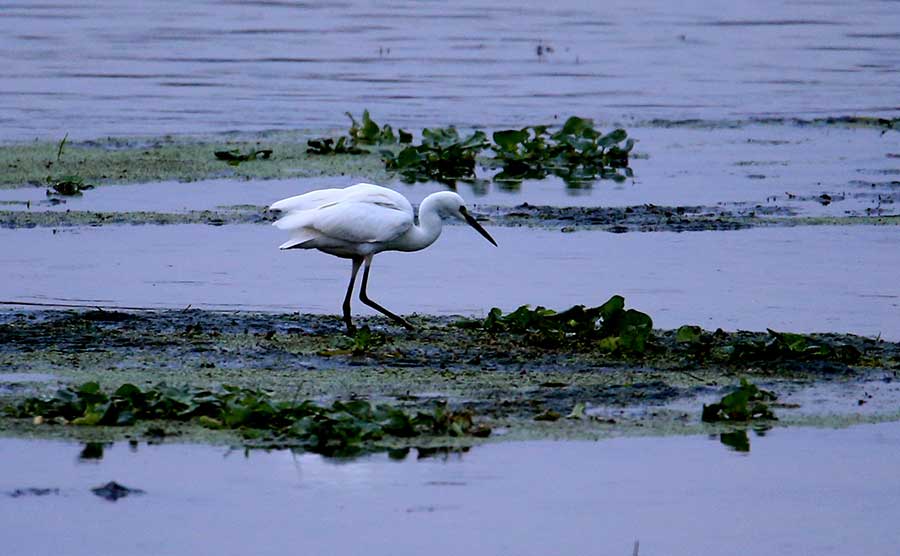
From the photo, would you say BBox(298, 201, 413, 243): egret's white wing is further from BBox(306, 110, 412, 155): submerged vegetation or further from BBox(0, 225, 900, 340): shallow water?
BBox(306, 110, 412, 155): submerged vegetation

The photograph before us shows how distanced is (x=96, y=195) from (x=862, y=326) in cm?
664

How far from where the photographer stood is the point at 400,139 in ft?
55.2

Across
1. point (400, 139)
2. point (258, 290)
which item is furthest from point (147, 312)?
point (400, 139)

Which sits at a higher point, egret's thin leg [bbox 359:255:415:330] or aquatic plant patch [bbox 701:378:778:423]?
egret's thin leg [bbox 359:255:415:330]

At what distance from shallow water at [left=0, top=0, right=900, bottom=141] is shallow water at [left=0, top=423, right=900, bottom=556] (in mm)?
11124

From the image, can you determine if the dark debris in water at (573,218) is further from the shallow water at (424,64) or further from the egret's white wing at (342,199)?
the shallow water at (424,64)

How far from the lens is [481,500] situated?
263 inches

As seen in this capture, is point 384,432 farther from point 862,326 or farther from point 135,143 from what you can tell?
point 135,143

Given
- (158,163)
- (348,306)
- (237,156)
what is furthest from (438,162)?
(348,306)

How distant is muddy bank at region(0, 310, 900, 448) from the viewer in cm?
777

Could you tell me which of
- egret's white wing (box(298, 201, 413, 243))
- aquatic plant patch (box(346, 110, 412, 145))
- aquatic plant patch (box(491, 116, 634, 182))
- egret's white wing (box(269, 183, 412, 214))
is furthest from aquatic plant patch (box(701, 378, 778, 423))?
aquatic plant patch (box(346, 110, 412, 145))

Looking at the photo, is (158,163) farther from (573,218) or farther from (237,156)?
(573,218)

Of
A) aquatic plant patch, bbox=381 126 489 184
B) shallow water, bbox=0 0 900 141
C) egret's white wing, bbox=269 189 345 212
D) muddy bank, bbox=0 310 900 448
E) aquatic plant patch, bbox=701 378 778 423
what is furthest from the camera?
shallow water, bbox=0 0 900 141

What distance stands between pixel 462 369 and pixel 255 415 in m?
1.44
